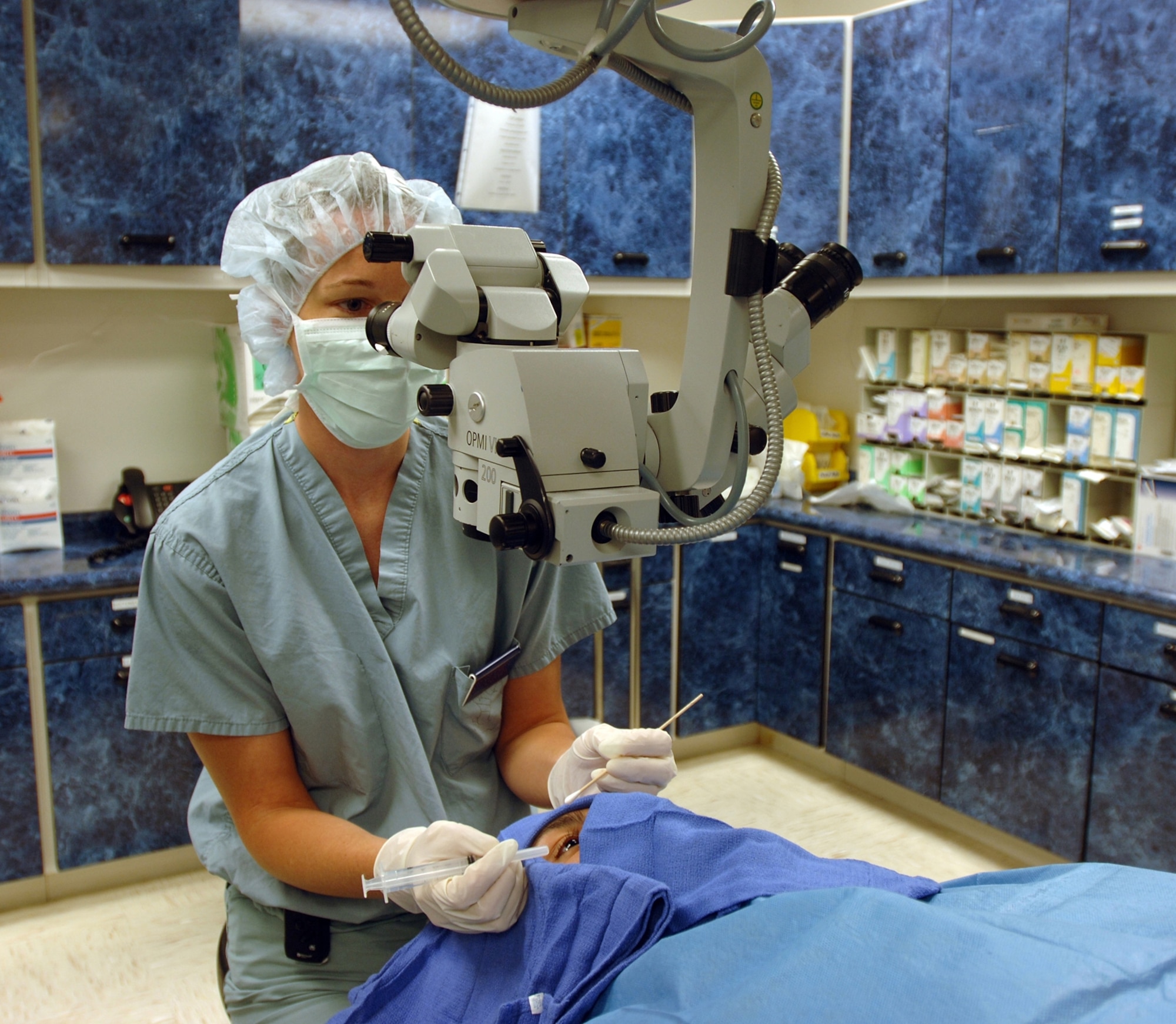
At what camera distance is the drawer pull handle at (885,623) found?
2.95 m

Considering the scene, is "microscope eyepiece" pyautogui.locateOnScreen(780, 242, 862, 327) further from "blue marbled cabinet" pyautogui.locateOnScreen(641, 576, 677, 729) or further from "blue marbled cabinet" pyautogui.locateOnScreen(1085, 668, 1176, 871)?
"blue marbled cabinet" pyautogui.locateOnScreen(641, 576, 677, 729)

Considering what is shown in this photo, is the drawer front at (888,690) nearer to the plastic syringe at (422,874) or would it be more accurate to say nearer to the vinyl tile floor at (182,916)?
the vinyl tile floor at (182,916)

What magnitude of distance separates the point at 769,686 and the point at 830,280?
2.65m

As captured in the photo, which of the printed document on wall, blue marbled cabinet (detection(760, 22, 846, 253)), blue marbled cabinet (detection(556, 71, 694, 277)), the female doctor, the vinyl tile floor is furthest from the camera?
blue marbled cabinet (detection(760, 22, 846, 253))

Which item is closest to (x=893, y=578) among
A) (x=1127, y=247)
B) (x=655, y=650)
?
(x=655, y=650)

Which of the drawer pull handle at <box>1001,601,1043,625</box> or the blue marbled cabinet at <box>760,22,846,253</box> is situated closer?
the drawer pull handle at <box>1001,601,1043,625</box>

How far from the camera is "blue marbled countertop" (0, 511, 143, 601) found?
8.00 feet

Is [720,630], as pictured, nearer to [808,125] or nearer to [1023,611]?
[1023,611]

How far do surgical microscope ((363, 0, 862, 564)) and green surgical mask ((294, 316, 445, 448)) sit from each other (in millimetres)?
287

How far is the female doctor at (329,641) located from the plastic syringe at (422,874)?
3 cm

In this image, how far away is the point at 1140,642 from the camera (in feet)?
7.74

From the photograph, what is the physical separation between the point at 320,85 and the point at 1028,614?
2.23 m

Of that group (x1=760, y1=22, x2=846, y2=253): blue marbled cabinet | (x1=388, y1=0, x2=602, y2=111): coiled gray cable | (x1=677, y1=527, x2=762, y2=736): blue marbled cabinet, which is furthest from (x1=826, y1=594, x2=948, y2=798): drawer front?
(x1=388, y1=0, x2=602, y2=111): coiled gray cable

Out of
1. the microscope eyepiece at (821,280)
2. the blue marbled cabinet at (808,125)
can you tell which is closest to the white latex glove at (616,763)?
the microscope eyepiece at (821,280)
